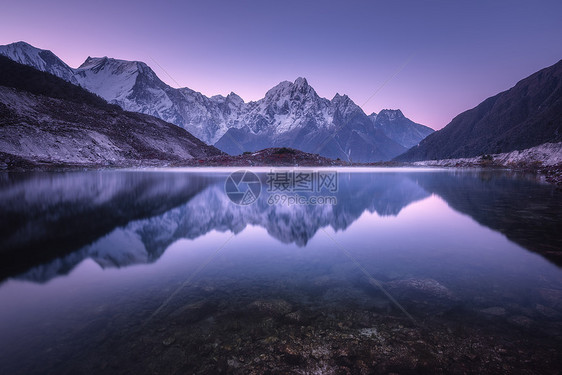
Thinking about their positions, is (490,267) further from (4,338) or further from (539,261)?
(4,338)

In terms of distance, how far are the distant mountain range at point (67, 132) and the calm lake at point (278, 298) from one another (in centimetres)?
7156

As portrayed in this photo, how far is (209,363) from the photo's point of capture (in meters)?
4.75

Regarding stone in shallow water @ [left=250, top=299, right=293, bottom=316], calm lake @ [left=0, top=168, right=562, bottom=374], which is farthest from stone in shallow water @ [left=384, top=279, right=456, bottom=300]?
stone in shallow water @ [left=250, top=299, right=293, bottom=316]


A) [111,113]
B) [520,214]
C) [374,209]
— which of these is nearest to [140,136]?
[111,113]

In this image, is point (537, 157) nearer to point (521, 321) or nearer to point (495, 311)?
point (495, 311)

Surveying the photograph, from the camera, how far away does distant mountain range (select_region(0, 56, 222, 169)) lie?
2670 inches

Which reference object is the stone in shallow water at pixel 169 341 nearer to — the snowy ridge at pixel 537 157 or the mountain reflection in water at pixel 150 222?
the mountain reflection in water at pixel 150 222

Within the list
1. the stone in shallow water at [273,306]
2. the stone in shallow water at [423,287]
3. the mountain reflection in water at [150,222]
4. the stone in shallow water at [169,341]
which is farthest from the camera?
the mountain reflection in water at [150,222]

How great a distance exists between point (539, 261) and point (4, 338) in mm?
15751

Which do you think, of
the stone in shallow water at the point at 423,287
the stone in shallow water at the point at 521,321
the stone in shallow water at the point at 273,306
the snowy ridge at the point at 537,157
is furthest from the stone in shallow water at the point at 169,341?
the snowy ridge at the point at 537,157

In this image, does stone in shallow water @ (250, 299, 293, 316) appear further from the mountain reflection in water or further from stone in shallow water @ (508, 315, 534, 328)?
the mountain reflection in water

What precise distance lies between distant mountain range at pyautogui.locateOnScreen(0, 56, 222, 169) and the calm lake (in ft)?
235

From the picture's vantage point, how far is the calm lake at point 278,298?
Result: 16.0ft

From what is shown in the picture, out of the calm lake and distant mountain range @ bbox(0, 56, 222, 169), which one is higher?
distant mountain range @ bbox(0, 56, 222, 169)
